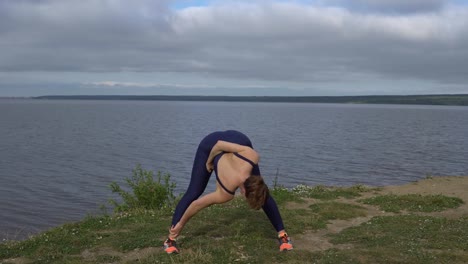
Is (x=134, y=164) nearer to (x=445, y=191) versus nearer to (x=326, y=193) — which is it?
(x=326, y=193)

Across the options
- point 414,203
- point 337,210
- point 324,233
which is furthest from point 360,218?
point 414,203

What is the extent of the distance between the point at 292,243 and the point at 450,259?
2.61 m

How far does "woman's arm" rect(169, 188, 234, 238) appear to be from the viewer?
7219 mm

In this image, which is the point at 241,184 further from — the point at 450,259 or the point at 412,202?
the point at 412,202

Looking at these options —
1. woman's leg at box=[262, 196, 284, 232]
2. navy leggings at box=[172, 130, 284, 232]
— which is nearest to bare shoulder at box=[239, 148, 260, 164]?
navy leggings at box=[172, 130, 284, 232]

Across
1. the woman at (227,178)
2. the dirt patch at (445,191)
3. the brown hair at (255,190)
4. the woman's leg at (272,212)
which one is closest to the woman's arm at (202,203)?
the woman at (227,178)

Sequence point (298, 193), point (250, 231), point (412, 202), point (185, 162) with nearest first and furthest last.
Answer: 1. point (250, 231)
2. point (412, 202)
3. point (298, 193)
4. point (185, 162)

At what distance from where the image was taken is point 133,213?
11070 mm

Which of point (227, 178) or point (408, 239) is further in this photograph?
point (408, 239)

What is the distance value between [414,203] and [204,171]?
7.18 m

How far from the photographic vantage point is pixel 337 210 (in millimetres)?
11273

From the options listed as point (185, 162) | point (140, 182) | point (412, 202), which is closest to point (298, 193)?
point (412, 202)

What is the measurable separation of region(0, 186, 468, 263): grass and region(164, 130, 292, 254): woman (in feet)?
1.81

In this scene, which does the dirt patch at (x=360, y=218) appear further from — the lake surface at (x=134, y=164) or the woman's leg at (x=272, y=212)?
the lake surface at (x=134, y=164)
